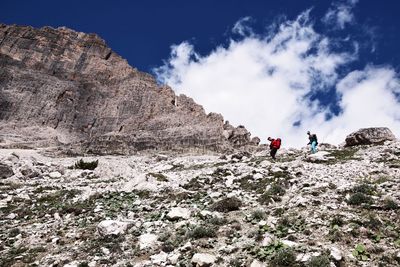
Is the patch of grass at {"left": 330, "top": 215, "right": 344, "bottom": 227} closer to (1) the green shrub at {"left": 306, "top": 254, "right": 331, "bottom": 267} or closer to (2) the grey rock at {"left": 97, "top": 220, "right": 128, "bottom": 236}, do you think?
(1) the green shrub at {"left": 306, "top": 254, "right": 331, "bottom": 267}

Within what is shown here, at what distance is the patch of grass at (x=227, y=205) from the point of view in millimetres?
15250

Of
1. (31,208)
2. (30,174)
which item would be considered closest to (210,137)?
(30,174)

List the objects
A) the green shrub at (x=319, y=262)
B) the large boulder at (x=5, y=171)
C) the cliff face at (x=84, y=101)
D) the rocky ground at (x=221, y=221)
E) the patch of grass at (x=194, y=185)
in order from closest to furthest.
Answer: the green shrub at (x=319, y=262), the rocky ground at (x=221, y=221), the patch of grass at (x=194, y=185), the large boulder at (x=5, y=171), the cliff face at (x=84, y=101)

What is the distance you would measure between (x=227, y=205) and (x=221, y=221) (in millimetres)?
1586

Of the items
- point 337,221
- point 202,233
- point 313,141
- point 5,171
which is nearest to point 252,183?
point 202,233

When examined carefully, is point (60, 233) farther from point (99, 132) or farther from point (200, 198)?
point (99, 132)

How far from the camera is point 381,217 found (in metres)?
12.5

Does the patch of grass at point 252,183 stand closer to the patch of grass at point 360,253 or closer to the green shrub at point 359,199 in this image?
the green shrub at point 359,199

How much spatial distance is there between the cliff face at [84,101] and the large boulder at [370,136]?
178ft

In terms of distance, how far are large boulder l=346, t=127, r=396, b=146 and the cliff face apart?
54357mm

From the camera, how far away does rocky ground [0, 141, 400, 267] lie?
1113 cm

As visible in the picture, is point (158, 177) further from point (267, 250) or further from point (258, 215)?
point (267, 250)

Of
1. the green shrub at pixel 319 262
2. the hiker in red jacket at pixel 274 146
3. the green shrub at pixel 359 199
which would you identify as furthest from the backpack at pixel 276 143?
the green shrub at pixel 319 262

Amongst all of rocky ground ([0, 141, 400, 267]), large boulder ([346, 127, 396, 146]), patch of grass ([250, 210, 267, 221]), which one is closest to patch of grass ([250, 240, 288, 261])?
rocky ground ([0, 141, 400, 267])
